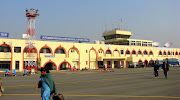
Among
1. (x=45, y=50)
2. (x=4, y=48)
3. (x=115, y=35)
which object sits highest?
(x=115, y=35)

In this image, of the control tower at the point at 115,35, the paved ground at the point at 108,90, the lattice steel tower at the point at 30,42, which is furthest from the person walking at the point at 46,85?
the control tower at the point at 115,35

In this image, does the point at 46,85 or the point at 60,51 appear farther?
the point at 60,51

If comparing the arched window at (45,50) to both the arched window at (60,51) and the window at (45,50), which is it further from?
the arched window at (60,51)

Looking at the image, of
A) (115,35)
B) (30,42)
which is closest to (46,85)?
(30,42)

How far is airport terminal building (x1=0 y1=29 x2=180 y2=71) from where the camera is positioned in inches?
1919

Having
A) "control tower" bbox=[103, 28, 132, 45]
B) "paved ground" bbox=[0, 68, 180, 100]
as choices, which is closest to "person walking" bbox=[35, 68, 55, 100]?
"paved ground" bbox=[0, 68, 180, 100]

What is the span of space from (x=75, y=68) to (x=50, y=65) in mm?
7570

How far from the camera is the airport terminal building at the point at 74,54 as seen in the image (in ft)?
160

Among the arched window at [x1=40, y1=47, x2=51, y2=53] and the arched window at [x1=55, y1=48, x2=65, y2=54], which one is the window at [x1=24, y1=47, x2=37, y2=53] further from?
the arched window at [x1=55, y1=48, x2=65, y2=54]

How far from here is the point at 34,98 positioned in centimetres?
1149

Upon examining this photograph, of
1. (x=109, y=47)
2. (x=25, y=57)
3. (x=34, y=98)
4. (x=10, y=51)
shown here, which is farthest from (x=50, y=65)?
(x=34, y=98)

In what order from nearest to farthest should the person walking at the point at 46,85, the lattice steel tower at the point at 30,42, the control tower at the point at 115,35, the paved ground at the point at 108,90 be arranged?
the person walking at the point at 46,85 < the paved ground at the point at 108,90 < the lattice steel tower at the point at 30,42 < the control tower at the point at 115,35

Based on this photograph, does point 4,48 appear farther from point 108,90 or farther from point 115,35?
point 115,35

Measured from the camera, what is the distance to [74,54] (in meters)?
60.4
